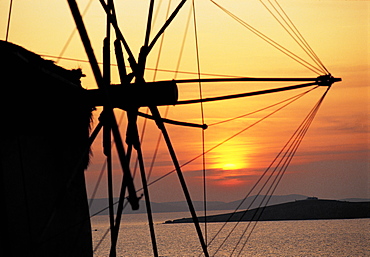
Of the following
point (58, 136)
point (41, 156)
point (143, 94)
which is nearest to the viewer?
point (41, 156)

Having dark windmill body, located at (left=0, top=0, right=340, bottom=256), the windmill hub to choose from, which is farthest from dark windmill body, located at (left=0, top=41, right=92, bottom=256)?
the windmill hub

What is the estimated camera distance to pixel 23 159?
12.2 metres

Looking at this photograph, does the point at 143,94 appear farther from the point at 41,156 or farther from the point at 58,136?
the point at 41,156

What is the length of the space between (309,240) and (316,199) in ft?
195

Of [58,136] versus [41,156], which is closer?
[41,156]

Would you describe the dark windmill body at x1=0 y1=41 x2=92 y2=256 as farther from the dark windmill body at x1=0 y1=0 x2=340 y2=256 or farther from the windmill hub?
the windmill hub

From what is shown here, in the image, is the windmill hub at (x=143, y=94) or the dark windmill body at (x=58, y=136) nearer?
the dark windmill body at (x=58, y=136)

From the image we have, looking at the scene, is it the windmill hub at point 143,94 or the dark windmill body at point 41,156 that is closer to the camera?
the dark windmill body at point 41,156

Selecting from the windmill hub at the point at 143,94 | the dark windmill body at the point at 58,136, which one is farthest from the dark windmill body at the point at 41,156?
the windmill hub at the point at 143,94

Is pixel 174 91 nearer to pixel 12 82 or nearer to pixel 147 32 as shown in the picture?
pixel 147 32

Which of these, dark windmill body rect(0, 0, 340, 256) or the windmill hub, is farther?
the windmill hub

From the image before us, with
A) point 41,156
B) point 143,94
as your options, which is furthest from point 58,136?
point 143,94

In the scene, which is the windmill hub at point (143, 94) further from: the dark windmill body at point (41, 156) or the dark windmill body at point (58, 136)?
the dark windmill body at point (41, 156)

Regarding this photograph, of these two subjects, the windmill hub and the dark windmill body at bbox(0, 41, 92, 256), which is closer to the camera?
the dark windmill body at bbox(0, 41, 92, 256)
